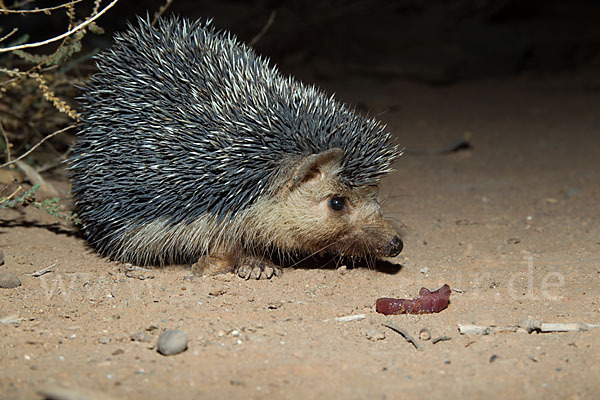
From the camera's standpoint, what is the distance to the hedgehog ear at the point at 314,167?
5.39 m

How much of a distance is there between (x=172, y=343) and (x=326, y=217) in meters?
1.92

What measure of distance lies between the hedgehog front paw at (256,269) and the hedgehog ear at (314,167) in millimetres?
721

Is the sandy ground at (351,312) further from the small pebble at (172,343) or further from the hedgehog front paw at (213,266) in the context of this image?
the hedgehog front paw at (213,266)

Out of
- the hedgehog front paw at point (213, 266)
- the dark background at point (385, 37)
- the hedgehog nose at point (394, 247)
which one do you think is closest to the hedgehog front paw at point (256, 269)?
the hedgehog front paw at point (213, 266)

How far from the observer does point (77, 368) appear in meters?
4.06

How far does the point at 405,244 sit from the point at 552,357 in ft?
7.79

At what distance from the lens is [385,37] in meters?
14.5

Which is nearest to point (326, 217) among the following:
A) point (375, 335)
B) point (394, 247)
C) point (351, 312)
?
point (394, 247)

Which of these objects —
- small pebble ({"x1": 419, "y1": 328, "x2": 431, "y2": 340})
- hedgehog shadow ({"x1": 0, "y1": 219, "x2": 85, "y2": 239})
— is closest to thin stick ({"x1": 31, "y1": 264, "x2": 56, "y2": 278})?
hedgehog shadow ({"x1": 0, "y1": 219, "x2": 85, "y2": 239})

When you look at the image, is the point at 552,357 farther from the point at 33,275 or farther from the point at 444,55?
the point at 444,55

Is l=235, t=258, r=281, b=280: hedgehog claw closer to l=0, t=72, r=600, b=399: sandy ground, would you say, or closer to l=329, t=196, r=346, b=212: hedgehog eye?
l=0, t=72, r=600, b=399: sandy ground

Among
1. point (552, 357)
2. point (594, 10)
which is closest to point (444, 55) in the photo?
point (594, 10)

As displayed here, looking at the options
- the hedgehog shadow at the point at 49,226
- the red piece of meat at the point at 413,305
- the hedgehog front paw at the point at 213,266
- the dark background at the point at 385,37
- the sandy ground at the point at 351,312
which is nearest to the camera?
the sandy ground at the point at 351,312

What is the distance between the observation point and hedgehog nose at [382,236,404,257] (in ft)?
18.0
